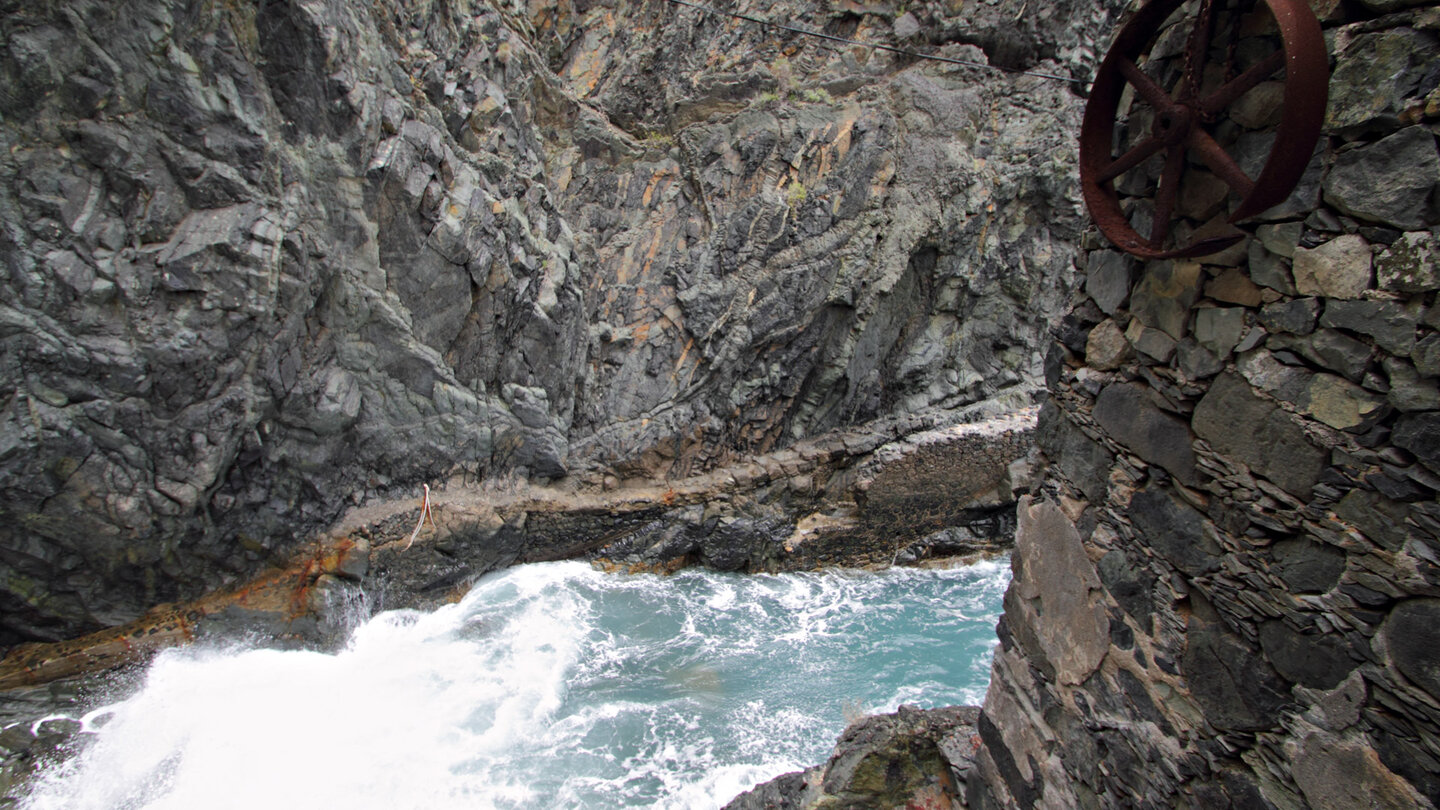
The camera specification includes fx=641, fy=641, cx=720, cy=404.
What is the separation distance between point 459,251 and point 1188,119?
10.3 m

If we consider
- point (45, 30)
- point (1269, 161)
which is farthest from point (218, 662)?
point (1269, 161)

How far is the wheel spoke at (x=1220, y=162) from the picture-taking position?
2117mm

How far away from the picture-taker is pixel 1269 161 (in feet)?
6.45

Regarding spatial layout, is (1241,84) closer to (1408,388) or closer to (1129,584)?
(1408,388)

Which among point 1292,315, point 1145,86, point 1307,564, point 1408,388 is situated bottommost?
point 1307,564

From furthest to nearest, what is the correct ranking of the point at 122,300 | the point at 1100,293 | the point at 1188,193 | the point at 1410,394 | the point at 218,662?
the point at 218,662, the point at 122,300, the point at 1100,293, the point at 1188,193, the point at 1410,394

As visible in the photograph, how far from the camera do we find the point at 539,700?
8.91 meters

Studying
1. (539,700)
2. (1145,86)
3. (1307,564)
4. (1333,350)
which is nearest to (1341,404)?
(1333,350)

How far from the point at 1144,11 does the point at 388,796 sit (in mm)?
9404

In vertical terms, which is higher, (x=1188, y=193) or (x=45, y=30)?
(x=45, y=30)

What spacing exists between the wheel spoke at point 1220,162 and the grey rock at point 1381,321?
0.46 m

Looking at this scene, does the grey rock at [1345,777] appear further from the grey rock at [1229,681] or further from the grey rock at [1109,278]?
the grey rock at [1109,278]

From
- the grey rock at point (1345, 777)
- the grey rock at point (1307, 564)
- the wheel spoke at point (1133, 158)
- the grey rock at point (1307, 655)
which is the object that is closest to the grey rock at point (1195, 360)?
the grey rock at point (1307, 564)

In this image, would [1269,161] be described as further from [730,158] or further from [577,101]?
[577,101]
